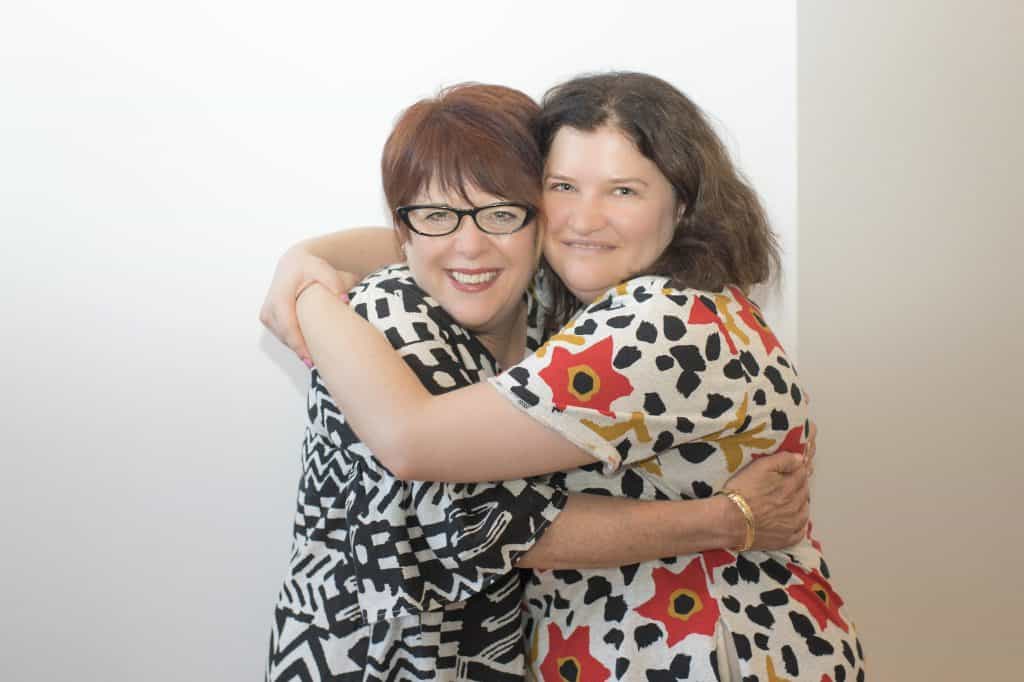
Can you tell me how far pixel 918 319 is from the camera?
2365mm

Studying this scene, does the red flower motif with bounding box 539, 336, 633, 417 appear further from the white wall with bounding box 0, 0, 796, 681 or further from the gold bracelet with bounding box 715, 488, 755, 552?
the white wall with bounding box 0, 0, 796, 681

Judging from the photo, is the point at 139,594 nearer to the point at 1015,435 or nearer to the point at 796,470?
the point at 796,470

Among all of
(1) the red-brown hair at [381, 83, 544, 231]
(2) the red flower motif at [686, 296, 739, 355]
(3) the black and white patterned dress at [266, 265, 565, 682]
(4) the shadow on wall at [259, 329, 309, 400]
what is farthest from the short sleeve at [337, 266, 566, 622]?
(4) the shadow on wall at [259, 329, 309, 400]

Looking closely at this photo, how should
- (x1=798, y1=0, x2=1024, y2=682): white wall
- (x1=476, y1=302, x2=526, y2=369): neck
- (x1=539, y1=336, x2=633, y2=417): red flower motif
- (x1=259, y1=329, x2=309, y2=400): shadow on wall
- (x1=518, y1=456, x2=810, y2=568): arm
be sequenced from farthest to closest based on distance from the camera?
(x1=798, y1=0, x2=1024, y2=682): white wall → (x1=259, y1=329, x2=309, y2=400): shadow on wall → (x1=476, y1=302, x2=526, y2=369): neck → (x1=518, y1=456, x2=810, y2=568): arm → (x1=539, y1=336, x2=633, y2=417): red flower motif

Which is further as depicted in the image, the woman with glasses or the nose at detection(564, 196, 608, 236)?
the nose at detection(564, 196, 608, 236)

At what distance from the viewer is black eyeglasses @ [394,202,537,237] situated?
1528 mm

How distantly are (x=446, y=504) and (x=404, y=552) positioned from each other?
9cm

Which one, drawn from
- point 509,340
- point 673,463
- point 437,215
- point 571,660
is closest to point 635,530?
point 673,463

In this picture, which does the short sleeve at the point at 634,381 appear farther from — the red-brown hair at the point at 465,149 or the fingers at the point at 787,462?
the red-brown hair at the point at 465,149

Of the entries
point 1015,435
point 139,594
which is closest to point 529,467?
point 139,594

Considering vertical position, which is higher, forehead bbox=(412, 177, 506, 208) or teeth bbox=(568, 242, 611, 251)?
forehead bbox=(412, 177, 506, 208)

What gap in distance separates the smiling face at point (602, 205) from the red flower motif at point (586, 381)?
30 cm

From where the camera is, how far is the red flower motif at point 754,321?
59.1 inches

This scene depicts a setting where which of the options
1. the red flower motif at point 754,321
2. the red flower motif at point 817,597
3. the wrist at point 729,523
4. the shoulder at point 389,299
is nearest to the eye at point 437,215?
the shoulder at point 389,299
